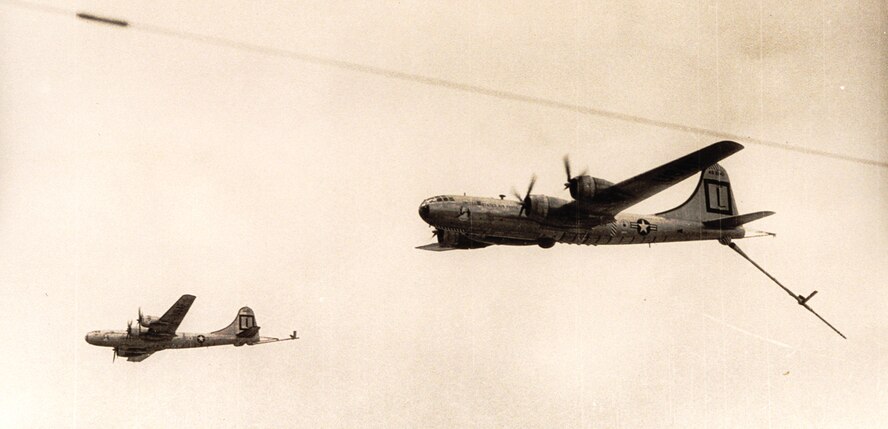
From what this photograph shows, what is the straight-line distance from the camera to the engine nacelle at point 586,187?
16.9 m

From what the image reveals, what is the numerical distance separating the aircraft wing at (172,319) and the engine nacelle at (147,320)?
0.52 ft

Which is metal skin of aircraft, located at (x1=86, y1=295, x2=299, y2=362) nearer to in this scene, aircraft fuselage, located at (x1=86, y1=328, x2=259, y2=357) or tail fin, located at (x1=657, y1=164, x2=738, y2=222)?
aircraft fuselage, located at (x1=86, y1=328, x2=259, y2=357)

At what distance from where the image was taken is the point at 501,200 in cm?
1773

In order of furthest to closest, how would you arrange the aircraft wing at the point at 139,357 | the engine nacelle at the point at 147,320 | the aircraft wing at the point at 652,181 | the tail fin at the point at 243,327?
the tail fin at the point at 243,327
the aircraft wing at the point at 139,357
the engine nacelle at the point at 147,320
the aircraft wing at the point at 652,181

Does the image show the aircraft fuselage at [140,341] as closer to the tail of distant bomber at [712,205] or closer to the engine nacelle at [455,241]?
the engine nacelle at [455,241]

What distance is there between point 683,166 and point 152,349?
19456mm

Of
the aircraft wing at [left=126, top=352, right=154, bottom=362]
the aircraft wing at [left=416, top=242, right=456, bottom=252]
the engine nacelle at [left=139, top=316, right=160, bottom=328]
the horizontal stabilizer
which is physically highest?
Answer: the horizontal stabilizer

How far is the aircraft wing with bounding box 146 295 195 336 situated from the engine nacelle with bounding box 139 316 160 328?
158 millimetres

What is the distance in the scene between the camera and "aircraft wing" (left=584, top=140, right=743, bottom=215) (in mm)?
16156

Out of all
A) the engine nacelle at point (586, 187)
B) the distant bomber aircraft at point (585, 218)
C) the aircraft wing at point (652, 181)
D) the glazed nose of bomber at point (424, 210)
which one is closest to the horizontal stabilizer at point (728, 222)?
the distant bomber aircraft at point (585, 218)

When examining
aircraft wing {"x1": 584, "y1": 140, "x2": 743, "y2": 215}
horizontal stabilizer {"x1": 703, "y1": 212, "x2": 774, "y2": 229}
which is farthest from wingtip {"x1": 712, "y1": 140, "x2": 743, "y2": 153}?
horizontal stabilizer {"x1": 703, "y1": 212, "x2": 774, "y2": 229}

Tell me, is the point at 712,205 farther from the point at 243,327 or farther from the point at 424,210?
the point at 243,327

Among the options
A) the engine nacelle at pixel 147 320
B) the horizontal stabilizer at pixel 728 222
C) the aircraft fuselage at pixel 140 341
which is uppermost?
the horizontal stabilizer at pixel 728 222

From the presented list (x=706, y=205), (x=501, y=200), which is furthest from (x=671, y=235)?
(x=501, y=200)
